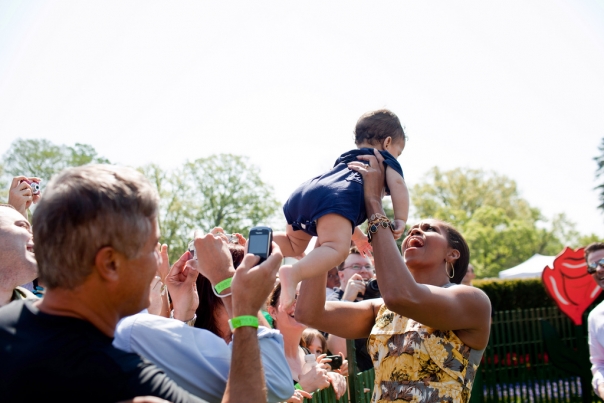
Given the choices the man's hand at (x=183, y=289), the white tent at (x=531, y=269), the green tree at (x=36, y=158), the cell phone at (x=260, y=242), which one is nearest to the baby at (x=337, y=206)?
the man's hand at (x=183, y=289)

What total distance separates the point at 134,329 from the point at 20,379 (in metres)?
0.56

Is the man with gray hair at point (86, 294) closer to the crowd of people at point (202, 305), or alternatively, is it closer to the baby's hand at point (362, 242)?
the crowd of people at point (202, 305)

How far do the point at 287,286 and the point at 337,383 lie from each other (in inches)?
60.1

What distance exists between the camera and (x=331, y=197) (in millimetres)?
3166

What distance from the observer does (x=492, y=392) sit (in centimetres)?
1002

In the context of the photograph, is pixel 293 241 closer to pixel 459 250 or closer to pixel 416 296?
pixel 416 296

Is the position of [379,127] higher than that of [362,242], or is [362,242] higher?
[379,127]

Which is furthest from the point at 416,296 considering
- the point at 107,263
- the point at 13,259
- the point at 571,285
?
the point at 571,285

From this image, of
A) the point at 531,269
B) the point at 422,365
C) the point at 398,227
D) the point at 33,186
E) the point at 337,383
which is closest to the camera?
the point at 422,365

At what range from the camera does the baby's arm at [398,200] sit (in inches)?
129

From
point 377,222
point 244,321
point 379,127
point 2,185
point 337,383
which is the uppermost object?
point 2,185

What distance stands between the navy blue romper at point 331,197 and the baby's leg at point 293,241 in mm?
45

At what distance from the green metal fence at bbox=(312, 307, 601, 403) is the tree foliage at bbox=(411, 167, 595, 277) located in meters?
38.9

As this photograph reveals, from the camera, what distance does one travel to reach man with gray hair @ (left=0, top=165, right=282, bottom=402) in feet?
4.89
